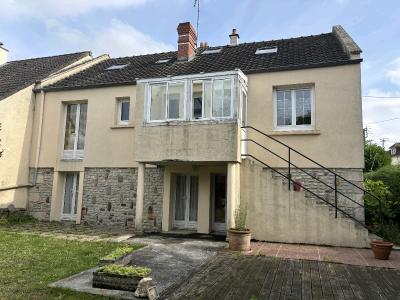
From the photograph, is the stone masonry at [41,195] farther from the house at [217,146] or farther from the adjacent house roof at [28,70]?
the adjacent house roof at [28,70]

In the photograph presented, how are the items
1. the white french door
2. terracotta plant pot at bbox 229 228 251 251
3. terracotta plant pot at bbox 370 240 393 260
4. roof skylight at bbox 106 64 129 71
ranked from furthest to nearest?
1. roof skylight at bbox 106 64 129 71
2. the white french door
3. terracotta plant pot at bbox 229 228 251 251
4. terracotta plant pot at bbox 370 240 393 260

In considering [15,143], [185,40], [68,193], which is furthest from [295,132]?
[15,143]

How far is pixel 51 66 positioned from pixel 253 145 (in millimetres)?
11729

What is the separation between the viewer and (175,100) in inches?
455

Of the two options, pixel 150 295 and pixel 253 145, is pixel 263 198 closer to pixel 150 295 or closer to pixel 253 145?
pixel 253 145

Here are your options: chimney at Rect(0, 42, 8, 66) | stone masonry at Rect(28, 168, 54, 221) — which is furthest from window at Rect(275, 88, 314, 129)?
chimney at Rect(0, 42, 8, 66)

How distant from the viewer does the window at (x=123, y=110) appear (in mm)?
14250

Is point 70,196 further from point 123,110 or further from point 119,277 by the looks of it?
point 119,277

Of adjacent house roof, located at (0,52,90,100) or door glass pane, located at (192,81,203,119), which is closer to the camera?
door glass pane, located at (192,81,203,119)

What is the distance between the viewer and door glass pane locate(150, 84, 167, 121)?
38.0ft

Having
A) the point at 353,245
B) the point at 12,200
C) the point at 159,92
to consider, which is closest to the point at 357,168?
the point at 353,245

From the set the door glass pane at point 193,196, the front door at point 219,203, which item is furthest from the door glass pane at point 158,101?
the front door at point 219,203

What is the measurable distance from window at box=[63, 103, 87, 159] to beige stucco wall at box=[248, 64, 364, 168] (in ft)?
24.5

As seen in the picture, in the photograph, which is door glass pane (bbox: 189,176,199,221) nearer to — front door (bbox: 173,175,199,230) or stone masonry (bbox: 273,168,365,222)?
front door (bbox: 173,175,199,230)
